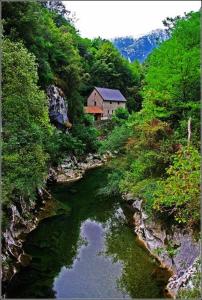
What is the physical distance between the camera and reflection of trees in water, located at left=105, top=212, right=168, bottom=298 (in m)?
15.3

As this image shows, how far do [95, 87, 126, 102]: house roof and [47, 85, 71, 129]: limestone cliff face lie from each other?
88.7 feet

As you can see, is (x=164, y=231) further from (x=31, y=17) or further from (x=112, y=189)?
(x=31, y=17)

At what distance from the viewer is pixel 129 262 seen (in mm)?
18078

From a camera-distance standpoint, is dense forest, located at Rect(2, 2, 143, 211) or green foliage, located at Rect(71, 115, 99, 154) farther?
green foliage, located at Rect(71, 115, 99, 154)

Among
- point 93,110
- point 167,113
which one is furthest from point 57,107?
point 93,110

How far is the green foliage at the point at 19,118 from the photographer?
17.0m

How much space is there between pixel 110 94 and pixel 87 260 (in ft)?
178

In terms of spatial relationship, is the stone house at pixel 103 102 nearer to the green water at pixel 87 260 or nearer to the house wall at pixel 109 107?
the house wall at pixel 109 107

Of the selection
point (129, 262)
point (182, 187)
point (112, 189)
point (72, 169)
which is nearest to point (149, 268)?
point (129, 262)

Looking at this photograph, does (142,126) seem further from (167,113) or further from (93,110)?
(93,110)

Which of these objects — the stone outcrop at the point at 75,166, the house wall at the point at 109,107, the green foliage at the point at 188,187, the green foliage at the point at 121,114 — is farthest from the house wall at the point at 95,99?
the green foliage at the point at 188,187

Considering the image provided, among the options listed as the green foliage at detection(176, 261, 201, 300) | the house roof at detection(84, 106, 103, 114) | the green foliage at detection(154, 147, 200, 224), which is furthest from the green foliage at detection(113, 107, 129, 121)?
the green foliage at detection(176, 261, 201, 300)

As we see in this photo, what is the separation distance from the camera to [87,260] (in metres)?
18.7

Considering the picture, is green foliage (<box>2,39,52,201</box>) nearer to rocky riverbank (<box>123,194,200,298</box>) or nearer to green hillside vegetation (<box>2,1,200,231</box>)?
green hillside vegetation (<box>2,1,200,231</box>)
